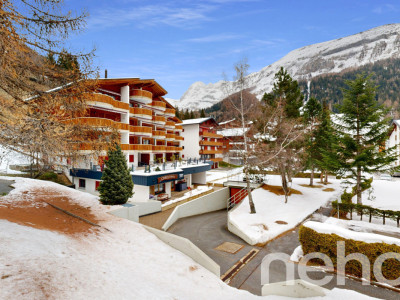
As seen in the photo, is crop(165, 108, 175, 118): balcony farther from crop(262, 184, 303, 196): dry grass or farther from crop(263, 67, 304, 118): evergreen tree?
crop(262, 184, 303, 196): dry grass

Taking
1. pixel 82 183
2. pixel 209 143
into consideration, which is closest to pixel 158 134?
pixel 82 183

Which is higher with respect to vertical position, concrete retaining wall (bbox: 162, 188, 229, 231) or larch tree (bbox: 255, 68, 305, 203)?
larch tree (bbox: 255, 68, 305, 203)

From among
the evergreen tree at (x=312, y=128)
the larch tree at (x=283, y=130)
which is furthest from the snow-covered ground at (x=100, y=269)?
the evergreen tree at (x=312, y=128)

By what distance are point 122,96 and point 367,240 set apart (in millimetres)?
27637

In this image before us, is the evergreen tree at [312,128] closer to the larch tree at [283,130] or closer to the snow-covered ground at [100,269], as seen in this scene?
the larch tree at [283,130]

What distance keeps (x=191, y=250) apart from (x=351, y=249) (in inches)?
305

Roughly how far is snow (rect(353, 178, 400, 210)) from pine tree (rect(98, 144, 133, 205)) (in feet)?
75.5

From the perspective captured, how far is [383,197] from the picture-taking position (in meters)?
23.5

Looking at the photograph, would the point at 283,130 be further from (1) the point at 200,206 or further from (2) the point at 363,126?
(1) the point at 200,206

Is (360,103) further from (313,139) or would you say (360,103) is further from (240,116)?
(313,139)

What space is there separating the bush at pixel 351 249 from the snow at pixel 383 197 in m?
13.3

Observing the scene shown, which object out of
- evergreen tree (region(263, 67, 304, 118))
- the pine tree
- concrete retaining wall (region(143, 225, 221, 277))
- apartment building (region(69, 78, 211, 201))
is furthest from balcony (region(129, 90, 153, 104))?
concrete retaining wall (region(143, 225, 221, 277))

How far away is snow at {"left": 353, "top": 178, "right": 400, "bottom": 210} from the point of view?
20.5 meters

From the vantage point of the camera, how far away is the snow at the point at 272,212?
15.2 metres
